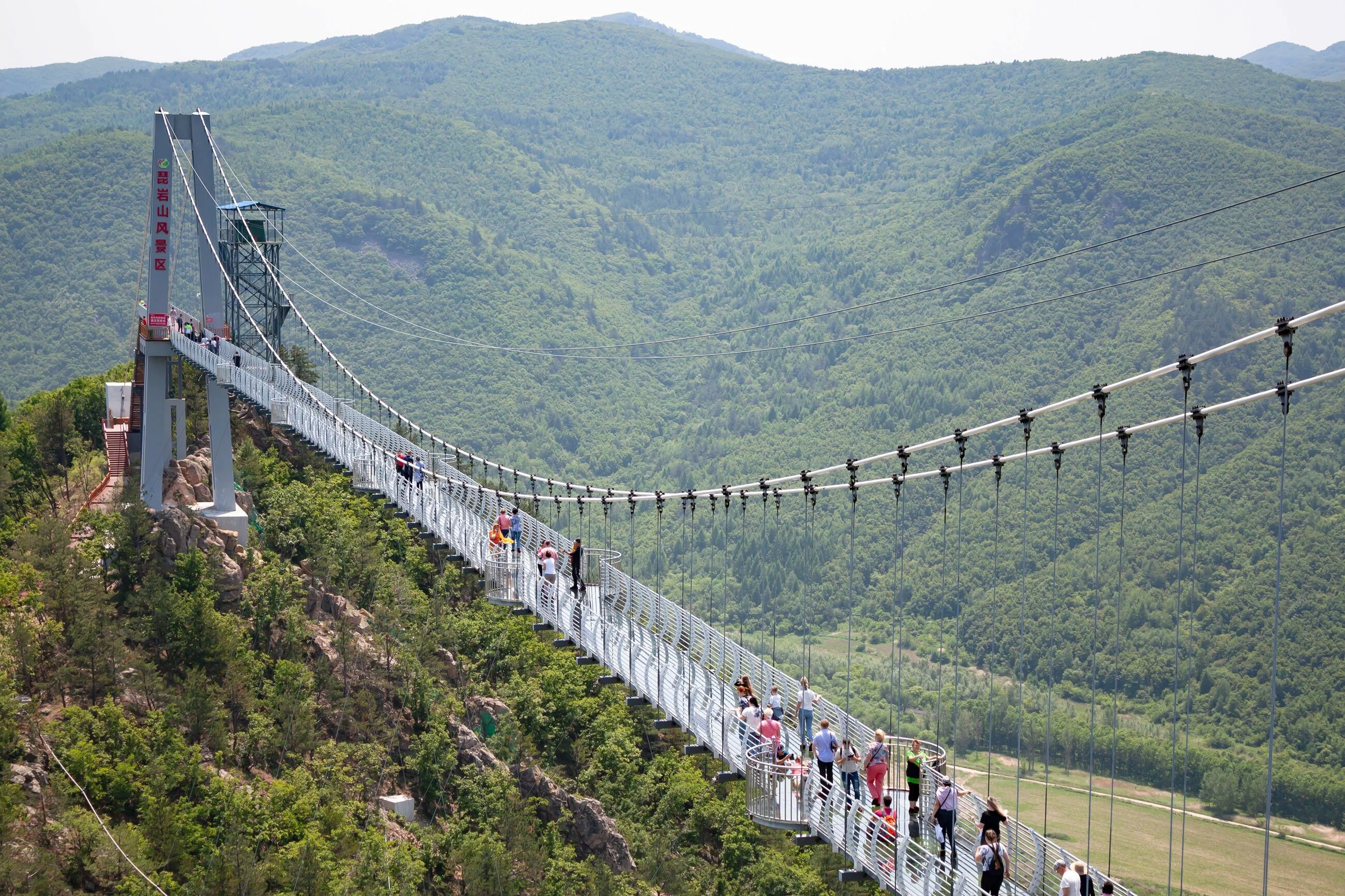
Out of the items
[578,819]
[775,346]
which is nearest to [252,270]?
[578,819]

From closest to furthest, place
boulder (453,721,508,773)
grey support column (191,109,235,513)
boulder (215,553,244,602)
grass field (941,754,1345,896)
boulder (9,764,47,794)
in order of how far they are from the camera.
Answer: boulder (9,764,47,794)
boulder (215,553,244,602)
grey support column (191,109,235,513)
boulder (453,721,508,773)
grass field (941,754,1345,896)

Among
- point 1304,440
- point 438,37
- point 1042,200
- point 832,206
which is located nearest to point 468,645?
point 1304,440

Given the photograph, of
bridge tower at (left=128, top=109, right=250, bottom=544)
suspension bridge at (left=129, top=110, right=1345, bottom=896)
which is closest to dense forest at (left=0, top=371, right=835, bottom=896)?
bridge tower at (left=128, top=109, right=250, bottom=544)

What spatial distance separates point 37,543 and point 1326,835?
46.4 metres

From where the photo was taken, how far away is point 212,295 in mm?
28078

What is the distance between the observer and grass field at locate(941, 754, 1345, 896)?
161 ft

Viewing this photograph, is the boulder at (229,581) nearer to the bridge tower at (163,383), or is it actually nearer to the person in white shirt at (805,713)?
the bridge tower at (163,383)

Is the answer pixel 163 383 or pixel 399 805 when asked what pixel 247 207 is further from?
pixel 399 805

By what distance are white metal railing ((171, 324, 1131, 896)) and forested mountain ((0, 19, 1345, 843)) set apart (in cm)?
579

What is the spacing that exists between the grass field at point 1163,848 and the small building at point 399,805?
2579cm

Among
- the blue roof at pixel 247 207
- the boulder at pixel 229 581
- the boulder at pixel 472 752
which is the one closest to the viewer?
the boulder at pixel 229 581

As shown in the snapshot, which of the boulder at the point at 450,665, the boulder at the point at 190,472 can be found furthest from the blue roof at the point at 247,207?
the boulder at the point at 450,665

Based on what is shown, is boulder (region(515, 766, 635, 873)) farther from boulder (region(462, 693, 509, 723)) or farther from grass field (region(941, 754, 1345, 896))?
grass field (region(941, 754, 1345, 896))

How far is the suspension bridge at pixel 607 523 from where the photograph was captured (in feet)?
41.3
